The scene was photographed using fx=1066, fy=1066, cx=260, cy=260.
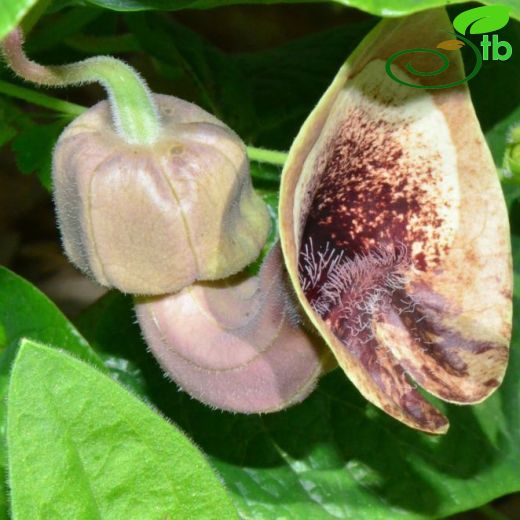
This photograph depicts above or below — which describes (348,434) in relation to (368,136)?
below

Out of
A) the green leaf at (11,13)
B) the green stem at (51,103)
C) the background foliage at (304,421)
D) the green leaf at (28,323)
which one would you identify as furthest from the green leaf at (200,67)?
the green leaf at (11,13)

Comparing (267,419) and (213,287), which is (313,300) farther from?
(267,419)

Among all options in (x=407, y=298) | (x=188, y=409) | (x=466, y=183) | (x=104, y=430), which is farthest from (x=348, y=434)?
(x=104, y=430)

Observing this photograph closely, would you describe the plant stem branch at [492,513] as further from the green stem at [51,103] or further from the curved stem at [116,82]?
the curved stem at [116,82]

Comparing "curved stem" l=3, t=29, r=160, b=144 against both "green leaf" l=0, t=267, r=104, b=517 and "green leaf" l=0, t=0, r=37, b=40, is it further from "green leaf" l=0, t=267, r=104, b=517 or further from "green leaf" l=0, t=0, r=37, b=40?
"green leaf" l=0, t=267, r=104, b=517

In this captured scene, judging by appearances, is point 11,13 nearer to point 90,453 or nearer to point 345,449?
point 90,453

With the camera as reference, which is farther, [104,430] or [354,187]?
[354,187]

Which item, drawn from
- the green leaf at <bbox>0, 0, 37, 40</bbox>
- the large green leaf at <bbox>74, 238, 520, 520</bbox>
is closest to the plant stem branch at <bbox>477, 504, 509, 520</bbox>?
the large green leaf at <bbox>74, 238, 520, 520</bbox>
